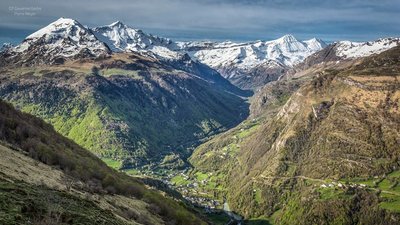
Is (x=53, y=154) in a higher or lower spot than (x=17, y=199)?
lower

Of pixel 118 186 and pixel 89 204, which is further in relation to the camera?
pixel 118 186

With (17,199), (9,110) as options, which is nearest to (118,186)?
(9,110)

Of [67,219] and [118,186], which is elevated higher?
[67,219]

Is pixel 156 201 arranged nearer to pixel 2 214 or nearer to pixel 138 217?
pixel 138 217

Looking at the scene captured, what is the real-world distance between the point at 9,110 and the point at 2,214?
453 feet

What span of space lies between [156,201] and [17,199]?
318ft

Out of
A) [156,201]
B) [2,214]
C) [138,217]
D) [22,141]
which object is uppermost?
[2,214]

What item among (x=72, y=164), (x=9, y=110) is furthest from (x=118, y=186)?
(x=9, y=110)

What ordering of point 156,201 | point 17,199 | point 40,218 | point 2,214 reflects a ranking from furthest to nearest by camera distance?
1. point 156,201
2. point 17,199
3. point 40,218
4. point 2,214

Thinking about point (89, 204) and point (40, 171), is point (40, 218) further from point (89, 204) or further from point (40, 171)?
point (40, 171)

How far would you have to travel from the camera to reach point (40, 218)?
158 feet

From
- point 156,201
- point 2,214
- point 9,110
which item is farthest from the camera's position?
point 9,110

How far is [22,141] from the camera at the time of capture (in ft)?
421

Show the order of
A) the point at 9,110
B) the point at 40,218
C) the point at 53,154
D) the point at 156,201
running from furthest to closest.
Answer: the point at 9,110, the point at 156,201, the point at 53,154, the point at 40,218
